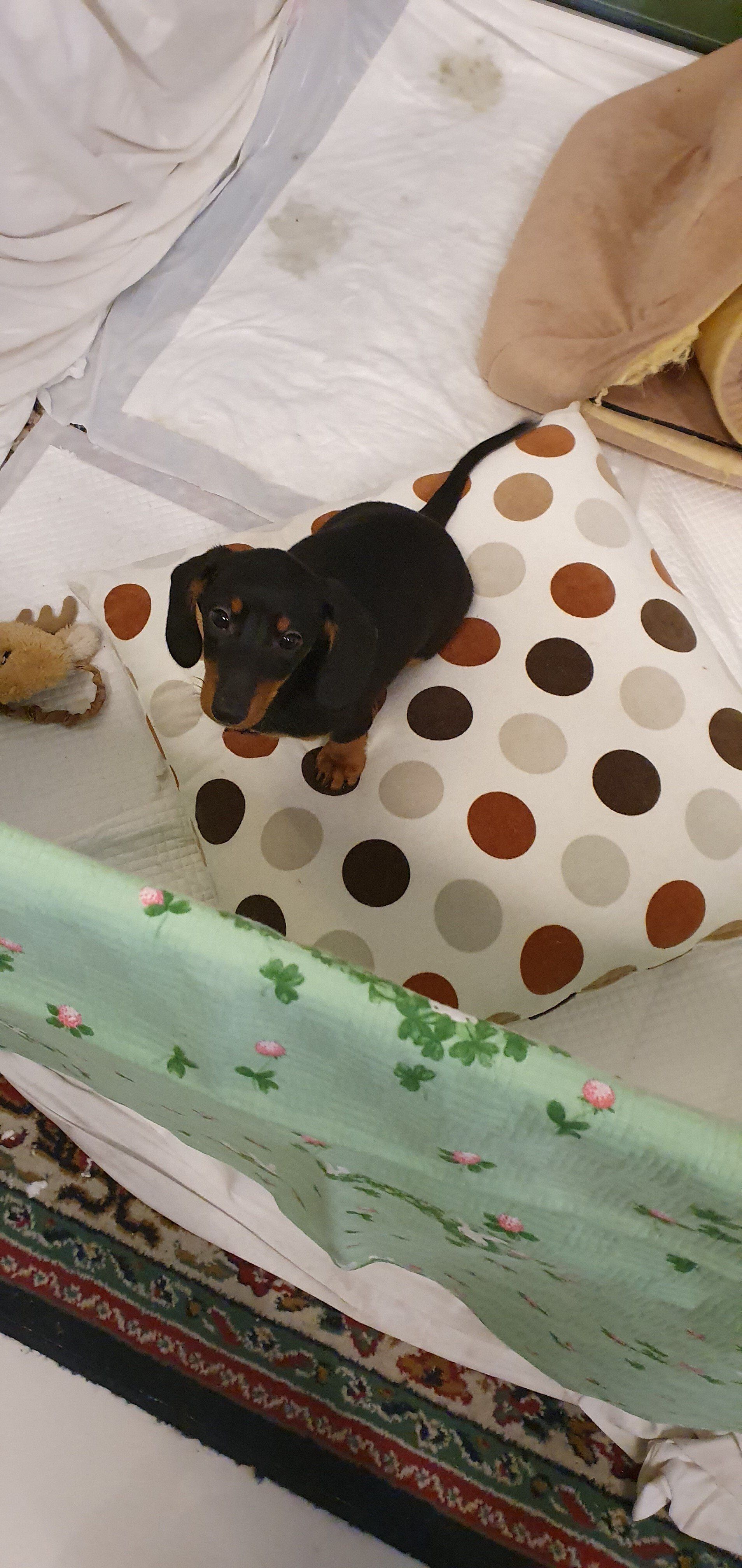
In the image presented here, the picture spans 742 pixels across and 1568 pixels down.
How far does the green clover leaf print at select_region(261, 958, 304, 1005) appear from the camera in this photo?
0.44m

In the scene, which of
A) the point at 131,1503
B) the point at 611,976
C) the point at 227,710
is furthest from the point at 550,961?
the point at 131,1503

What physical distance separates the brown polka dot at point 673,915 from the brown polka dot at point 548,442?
0.54 m

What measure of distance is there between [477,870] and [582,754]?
17 cm

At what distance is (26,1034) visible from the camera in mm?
708

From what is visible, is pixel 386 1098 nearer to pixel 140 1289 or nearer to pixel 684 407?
pixel 140 1289

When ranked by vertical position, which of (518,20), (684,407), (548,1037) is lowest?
(548,1037)

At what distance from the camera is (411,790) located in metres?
0.90

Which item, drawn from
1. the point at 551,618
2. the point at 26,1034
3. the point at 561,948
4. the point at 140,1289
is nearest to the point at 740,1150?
the point at 561,948

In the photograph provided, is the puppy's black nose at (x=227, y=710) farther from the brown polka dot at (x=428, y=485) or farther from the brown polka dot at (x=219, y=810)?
the brown polka dot at (x=428, y=485)

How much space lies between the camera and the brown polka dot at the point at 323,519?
104 centimetres

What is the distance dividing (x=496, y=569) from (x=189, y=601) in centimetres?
42

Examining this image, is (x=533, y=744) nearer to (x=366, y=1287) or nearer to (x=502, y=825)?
(x=502, y=825)

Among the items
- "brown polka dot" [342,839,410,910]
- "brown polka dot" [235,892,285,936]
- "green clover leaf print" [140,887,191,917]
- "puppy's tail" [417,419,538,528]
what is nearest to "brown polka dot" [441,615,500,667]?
"puppy's tail" [417,419,538,528]

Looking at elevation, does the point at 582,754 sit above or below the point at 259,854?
above
